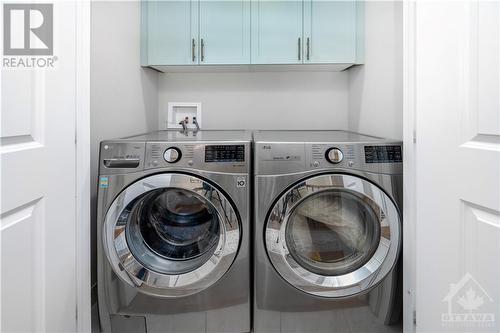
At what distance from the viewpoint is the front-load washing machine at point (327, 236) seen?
1.40m

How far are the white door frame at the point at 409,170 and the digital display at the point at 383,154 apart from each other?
31 millimetres

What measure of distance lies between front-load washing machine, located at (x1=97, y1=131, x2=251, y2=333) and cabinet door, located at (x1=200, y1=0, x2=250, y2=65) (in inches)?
33.0

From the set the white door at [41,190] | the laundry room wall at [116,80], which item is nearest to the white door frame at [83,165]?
the white door at [41,190]

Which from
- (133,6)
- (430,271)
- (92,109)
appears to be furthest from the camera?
(133,6)

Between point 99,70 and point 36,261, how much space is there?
917mm

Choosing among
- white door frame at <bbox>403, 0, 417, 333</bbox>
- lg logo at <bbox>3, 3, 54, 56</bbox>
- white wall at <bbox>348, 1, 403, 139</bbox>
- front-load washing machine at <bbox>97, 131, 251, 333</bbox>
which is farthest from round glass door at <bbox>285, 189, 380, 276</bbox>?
lg logo at <bbox>3, 3, 54, 56</bbox>

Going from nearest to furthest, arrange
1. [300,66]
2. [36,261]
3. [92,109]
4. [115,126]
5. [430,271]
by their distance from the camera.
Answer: [36,261] → [430,271] → [92,109] → [115,126] → [300,66]

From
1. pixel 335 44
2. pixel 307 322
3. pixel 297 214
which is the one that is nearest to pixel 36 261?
pixel 297 214

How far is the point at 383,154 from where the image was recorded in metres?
1.43

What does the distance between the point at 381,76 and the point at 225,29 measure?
37.2 inches

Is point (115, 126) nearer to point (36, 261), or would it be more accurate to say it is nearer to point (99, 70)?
point (99, 70)

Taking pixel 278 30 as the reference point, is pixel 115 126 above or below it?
below

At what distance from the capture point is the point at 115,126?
177cm

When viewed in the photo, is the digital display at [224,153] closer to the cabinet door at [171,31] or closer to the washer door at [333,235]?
the washer door at [333,235]
